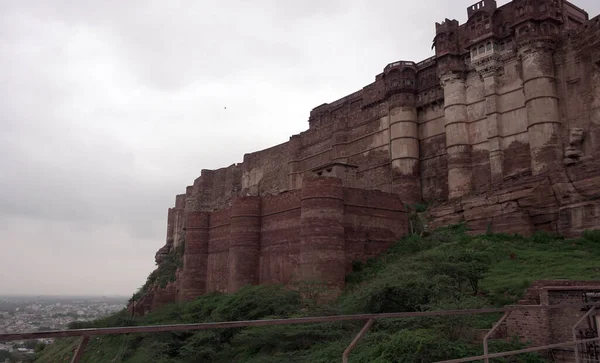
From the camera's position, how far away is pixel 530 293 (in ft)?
41.9

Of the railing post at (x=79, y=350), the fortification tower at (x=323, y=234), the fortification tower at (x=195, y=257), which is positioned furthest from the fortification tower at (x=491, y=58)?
the railing post at (x=79, y=350)

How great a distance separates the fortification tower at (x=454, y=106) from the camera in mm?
31281

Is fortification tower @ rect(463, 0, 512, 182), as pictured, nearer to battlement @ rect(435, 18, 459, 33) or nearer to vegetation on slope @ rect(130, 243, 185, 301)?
battlement @ rect(435, 18, 459, 33)

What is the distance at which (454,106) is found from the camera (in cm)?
3228

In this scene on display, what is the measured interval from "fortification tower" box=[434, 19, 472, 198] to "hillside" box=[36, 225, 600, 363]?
6.41 m

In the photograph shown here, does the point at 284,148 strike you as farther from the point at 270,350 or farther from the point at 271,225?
the point at 270,350

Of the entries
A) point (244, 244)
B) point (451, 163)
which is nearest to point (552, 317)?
point (244, 244)

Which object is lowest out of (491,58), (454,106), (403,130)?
(403,130)

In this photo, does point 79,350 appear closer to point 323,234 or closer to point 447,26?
point 323,234

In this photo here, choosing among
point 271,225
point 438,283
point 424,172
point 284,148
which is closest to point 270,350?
point 438,283

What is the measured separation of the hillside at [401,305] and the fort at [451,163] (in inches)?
56.1

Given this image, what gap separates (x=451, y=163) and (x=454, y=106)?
362 cm

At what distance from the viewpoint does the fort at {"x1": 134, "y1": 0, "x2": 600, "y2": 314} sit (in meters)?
23.3

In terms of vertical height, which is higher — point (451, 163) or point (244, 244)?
point (451, 163)
